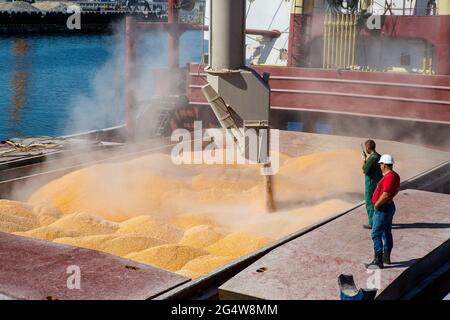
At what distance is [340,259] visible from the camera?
8.30 meters

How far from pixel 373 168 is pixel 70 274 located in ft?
14.3

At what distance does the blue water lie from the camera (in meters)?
44.2

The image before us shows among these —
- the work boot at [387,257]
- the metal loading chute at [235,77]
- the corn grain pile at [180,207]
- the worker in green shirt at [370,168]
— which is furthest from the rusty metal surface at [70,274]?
the metal loading chute at [235,77]

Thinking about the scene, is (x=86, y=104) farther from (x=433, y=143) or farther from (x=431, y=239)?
(x=431, y=239)

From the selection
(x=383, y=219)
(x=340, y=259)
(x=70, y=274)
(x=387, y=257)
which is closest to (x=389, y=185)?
(x=383, y=219)

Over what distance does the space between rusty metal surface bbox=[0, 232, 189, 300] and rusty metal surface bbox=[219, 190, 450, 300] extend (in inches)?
34.4

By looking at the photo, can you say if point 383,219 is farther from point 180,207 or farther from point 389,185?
point 180,207

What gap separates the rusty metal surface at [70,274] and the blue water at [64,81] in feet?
101

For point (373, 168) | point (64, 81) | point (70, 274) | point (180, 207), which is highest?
point (373, 168)

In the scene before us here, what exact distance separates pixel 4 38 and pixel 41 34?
27.2ft

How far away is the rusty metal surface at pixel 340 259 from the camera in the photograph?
7375 mm

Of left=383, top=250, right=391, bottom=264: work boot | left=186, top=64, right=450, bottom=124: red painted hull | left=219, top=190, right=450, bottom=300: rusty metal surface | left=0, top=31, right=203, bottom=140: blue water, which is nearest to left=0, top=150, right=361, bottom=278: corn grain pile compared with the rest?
left=219, top=190, right=450, bottom=300: rusty metal surface

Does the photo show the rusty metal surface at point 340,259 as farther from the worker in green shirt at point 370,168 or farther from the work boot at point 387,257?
the worker in green shirt at point 370,168
